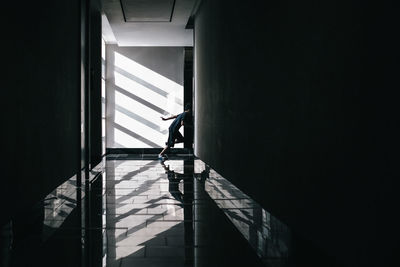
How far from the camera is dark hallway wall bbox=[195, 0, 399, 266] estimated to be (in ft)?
5.85

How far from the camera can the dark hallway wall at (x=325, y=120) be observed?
1782 mm

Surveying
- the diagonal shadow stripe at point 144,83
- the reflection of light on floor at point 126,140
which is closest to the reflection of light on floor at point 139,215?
the reflection of light on floor at point 126,140

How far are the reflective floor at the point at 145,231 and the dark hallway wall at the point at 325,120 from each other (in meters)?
0.26

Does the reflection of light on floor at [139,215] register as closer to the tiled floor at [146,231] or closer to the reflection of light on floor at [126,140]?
the tiled floor at [146,231]

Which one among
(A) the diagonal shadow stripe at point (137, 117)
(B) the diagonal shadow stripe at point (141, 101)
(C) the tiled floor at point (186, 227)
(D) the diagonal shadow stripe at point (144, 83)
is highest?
(D) the diagonal shadow stripe at point (144, 83)
